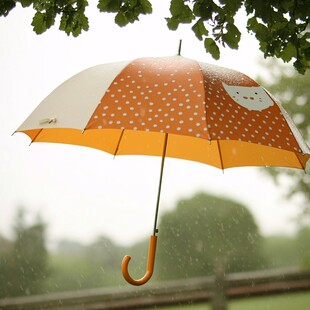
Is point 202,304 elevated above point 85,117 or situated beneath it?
situated beneath

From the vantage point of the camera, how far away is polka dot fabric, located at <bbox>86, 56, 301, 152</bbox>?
6.74ft

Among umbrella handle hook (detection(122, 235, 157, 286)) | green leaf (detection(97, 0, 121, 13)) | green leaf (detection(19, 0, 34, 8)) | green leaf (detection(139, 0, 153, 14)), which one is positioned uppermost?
green leaf (detection(19, 0, 34, 8))

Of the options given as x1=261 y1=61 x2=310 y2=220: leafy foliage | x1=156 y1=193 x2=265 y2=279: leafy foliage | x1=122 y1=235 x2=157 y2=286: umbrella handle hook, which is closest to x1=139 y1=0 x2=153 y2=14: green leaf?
x1=122 y1=235 x2=157 y2=286: umbrella handle hook

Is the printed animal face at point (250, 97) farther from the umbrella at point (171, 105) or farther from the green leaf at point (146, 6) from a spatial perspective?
the green leaf at point (146, 6)

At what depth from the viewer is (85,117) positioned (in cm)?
213

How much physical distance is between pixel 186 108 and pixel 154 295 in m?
6.51

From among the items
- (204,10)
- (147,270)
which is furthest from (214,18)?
(147,270)

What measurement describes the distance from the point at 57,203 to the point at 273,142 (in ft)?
87.0

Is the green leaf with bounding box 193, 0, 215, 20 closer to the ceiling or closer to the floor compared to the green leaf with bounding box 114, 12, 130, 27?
closer to the ceiling

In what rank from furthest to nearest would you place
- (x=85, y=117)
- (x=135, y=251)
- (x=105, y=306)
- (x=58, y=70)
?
1. (x=58, y=70)
2. (x=135, y=251)
3. (x=105, y=306)
4. (x=85, y=117)

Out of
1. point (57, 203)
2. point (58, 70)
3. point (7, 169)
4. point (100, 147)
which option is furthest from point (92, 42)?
point (100, 147)

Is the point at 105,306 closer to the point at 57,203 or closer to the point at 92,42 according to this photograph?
the point at 57,203

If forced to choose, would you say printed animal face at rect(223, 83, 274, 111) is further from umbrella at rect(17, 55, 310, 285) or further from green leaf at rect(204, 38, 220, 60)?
green leaf at rect(204, 38, 220, 60)

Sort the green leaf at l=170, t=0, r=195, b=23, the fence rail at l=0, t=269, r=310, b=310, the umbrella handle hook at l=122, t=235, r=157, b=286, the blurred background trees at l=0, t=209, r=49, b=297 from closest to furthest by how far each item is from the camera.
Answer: the umbrella handle hook at l=122, t=235, r=157, b=286, the green leaf at l=170, t=0, r=195, b=23, the fence rail at l=0, t=269, r=310, b=310, the blurred background trees at l=0, t=209, r=49, b=297
